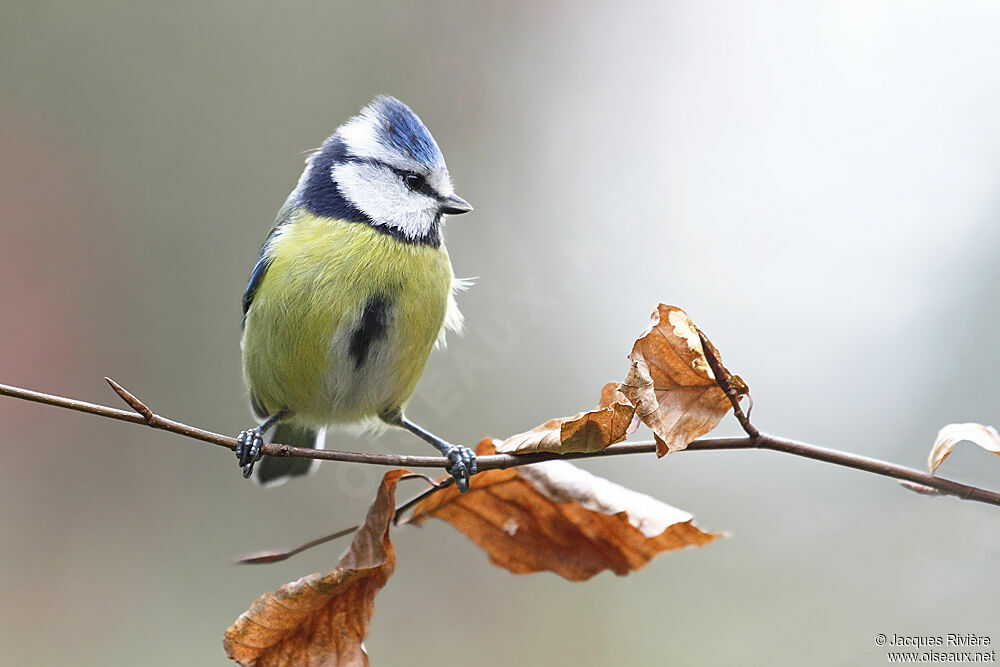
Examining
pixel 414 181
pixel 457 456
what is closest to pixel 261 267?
pixel 414 181

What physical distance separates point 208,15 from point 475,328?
2.01 m

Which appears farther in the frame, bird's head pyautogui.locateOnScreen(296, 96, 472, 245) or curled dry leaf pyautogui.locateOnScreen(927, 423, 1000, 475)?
bird's head pyautogui.locateOnScreen(296, 96, 472, 245)

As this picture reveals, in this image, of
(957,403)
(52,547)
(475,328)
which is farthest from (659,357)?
(52,547)

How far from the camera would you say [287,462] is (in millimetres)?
2133

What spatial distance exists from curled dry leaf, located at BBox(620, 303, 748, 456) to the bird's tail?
1248 mm

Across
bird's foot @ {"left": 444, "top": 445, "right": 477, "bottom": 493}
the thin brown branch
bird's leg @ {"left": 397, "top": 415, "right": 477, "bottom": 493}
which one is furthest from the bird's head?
the thin brown branch

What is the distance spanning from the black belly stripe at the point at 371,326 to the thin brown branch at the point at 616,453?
0.56m

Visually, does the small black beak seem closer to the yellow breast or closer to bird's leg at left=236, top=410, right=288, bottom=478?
the yellow breast

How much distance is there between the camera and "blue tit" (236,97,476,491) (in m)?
1.73

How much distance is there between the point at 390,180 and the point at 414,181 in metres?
0.06

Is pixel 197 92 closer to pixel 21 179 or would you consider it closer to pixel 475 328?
pixel 21 179

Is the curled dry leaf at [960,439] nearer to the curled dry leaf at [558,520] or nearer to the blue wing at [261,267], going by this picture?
the curled dry leaf at [558,520]

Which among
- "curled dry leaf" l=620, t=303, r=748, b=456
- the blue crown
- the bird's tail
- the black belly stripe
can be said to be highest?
the blue crown

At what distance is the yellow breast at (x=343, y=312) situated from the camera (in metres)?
1.72
